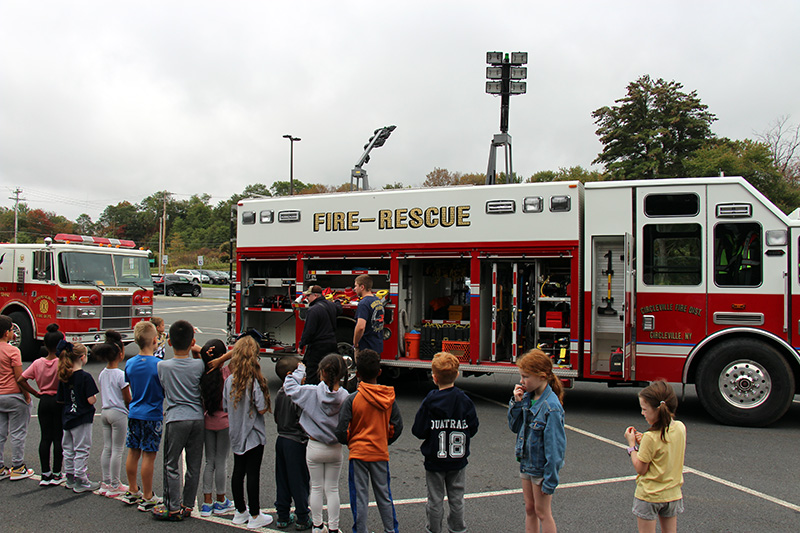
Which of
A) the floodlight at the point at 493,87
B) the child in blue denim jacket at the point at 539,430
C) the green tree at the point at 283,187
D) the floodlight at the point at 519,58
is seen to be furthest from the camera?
the green tree at the point at 283,187

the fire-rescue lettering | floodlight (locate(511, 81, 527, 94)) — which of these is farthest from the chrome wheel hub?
floodlight (locate(511, 81, 527, 94))

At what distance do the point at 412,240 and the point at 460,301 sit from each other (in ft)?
5.30

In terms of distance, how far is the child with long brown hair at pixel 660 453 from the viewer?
344 cm

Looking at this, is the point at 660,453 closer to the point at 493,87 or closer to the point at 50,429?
the point at 50,429

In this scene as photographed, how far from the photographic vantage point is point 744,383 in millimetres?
7523

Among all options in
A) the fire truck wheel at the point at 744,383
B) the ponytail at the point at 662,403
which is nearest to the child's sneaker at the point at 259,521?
the ponytail at the point at 662,403

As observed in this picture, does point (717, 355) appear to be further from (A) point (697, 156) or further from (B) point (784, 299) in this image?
(A) point (697, 156)

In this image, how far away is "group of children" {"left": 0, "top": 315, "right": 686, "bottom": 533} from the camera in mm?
3701

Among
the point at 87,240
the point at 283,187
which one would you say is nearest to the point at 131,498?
the point at 87,240

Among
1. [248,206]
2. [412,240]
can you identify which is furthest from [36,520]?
[248,206]

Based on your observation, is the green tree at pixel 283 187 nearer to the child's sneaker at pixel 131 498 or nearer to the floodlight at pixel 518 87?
the floodlight at pixel 518 87

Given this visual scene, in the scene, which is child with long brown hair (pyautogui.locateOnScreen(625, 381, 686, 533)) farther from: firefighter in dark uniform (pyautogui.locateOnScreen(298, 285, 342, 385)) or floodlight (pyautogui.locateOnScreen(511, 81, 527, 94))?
floodlight (pyautogui.locateOnScreen(511, 81, 527, 94))

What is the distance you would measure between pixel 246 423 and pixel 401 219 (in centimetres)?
529

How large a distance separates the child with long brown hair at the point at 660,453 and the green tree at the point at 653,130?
30274 mm
